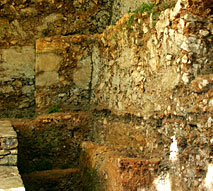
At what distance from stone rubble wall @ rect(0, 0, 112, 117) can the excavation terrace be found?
1 cm

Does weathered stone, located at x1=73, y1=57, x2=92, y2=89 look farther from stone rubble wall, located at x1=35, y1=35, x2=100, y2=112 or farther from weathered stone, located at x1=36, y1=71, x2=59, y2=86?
weathered stone, located at x1=36, y1=71, x2=59, y2=86

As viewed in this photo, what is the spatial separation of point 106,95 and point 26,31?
1552mm

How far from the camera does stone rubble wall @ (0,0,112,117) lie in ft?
16.5

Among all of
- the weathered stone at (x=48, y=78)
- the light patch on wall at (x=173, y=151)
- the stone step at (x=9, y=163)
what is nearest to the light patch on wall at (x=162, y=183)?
the light patch on wall at (x=173, y=151)

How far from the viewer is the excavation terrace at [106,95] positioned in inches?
111

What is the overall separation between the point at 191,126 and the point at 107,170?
0.96 m

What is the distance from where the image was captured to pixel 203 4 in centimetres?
280

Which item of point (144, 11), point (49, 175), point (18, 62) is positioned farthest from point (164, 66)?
point (18, 62)

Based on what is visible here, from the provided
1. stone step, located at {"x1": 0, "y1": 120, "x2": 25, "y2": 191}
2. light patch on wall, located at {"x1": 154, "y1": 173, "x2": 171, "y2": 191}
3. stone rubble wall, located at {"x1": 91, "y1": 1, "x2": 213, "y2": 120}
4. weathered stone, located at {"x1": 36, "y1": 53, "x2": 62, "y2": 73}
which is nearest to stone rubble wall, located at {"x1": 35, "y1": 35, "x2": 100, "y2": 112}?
weathered stone, located at {"x1": 36, "y1": 53, "x2": 62, "y2": 73}

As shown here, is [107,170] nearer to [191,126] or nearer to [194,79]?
[191,126]

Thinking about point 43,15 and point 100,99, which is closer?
point 100,99

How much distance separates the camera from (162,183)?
3070 mm

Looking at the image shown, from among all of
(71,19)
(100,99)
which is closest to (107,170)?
(100,99)

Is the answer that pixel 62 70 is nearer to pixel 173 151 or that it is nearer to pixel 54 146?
pixel 54 146
